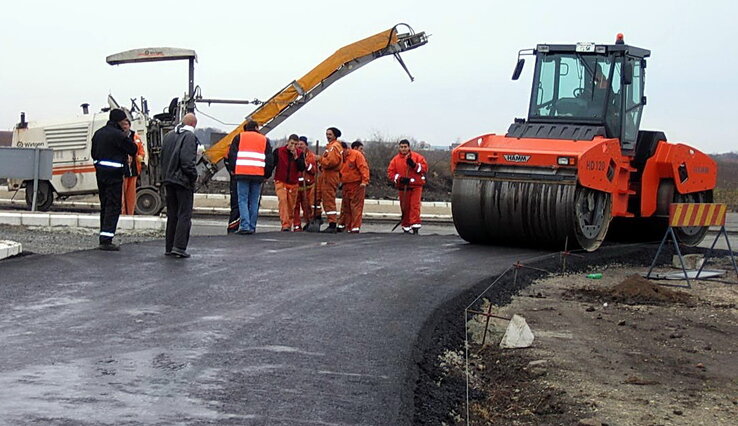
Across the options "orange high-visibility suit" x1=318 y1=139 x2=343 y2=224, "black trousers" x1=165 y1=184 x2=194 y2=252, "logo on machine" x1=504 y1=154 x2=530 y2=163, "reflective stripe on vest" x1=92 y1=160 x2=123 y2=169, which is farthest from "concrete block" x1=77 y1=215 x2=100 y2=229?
"logo on machine" x1=504 y1=154 x2=530 y2=163

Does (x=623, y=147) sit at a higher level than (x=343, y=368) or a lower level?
higher

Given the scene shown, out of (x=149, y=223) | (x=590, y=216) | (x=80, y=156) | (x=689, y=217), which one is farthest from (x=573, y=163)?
(x=80, y=156)

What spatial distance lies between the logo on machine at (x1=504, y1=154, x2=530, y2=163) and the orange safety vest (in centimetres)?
364

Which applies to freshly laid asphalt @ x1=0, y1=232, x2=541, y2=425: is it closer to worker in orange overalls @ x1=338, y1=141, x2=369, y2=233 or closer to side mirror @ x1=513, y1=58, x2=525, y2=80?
side mirror @ x1=513, y1=58, x2=525, y2=80

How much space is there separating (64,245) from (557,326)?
6879 millimetres

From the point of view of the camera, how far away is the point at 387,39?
69.2ft

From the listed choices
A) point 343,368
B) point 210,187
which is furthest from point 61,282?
point 210,187

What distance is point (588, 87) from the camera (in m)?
15.3

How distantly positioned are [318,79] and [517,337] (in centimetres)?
1392

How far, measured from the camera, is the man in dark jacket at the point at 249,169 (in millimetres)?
15555

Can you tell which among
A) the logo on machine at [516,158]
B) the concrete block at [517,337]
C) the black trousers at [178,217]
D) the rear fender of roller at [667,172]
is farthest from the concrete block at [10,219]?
the concrete block at [517,337]

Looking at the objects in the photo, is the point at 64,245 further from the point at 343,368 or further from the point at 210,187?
the point at 210,187

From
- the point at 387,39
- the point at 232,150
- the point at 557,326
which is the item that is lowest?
the point at 557,326

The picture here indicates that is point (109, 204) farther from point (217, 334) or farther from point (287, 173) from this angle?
point (287, 173)
